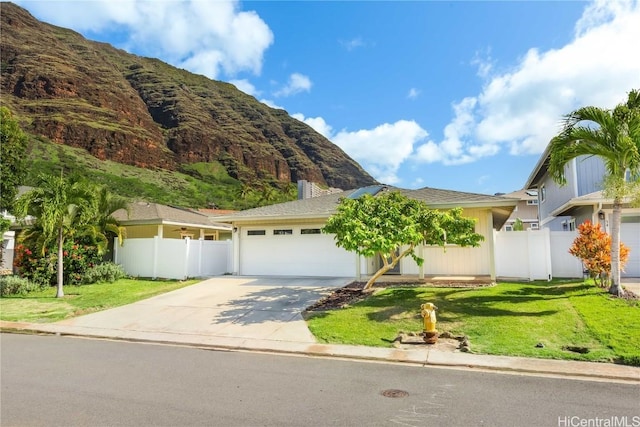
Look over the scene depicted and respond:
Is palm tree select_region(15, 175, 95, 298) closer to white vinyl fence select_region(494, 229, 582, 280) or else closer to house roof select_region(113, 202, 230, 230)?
house roof select_region(113, 202, 230, 230)

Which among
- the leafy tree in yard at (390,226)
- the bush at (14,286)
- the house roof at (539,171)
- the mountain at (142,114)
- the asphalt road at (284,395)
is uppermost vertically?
the mountain at (142,114)

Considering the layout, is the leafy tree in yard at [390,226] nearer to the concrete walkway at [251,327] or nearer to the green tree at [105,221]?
the concrete walkway at [251,327]

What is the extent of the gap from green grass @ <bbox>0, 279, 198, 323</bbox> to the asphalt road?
16.5 feet

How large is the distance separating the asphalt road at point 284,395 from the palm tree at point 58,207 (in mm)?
7737

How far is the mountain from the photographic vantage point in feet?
265

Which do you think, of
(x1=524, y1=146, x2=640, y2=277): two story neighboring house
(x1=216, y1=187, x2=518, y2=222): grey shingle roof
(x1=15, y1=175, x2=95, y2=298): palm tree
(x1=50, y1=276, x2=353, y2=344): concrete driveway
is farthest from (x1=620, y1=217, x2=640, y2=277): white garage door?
(x1=15, y1=175, x2=95, y2=298): palm tree

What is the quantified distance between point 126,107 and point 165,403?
107837mm

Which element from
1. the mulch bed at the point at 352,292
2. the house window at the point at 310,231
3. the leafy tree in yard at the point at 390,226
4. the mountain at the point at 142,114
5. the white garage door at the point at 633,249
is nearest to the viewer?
the leafy tree in yard at the point at 390,226

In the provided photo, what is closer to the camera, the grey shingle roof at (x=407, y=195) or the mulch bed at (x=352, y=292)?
the mulch bed at (x=352, y=292)

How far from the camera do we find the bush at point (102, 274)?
16312 millimetres

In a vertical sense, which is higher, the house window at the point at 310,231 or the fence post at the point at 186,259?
the house window at the point at 310,231

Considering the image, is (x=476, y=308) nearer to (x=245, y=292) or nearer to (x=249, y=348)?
(x=249, y=348)

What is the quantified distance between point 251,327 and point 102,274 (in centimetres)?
1026

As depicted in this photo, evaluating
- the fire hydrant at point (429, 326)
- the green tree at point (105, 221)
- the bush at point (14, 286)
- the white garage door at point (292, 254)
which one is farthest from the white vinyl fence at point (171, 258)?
the fire hydrant at point (429, 326)
